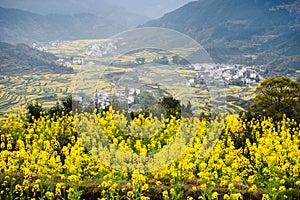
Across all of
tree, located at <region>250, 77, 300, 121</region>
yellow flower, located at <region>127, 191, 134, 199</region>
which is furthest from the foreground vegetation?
tree, located at <region>250, 77, 300, 121</region>

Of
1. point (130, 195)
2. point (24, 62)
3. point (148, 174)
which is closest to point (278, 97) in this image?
point (148, 174)

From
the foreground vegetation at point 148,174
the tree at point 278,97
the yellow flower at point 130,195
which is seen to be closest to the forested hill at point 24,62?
the tree at point 278,97

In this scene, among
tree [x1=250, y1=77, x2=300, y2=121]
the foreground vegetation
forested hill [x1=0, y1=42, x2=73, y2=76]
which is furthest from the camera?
forested hill [x1=0, y1=42, x2=73, y2=76]

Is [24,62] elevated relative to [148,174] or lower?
elevated

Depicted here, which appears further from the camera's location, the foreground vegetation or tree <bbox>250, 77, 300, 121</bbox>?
tree <bbox>250, 77, 300, 121</bbox>

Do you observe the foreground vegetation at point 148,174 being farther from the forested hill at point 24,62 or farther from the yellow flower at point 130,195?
the forested hill at point 24,62

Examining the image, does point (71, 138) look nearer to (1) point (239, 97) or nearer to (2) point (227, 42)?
(1) point (239, 97)

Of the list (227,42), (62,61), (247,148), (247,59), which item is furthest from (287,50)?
(247,148)

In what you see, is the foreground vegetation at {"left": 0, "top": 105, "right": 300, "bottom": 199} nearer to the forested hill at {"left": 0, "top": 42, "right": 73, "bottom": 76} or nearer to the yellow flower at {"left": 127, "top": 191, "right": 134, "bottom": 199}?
the yellow flower at {"left": 127, "top": 191, "right": 134, "bottom": 199}

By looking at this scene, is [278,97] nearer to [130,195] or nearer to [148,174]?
[148,174]
